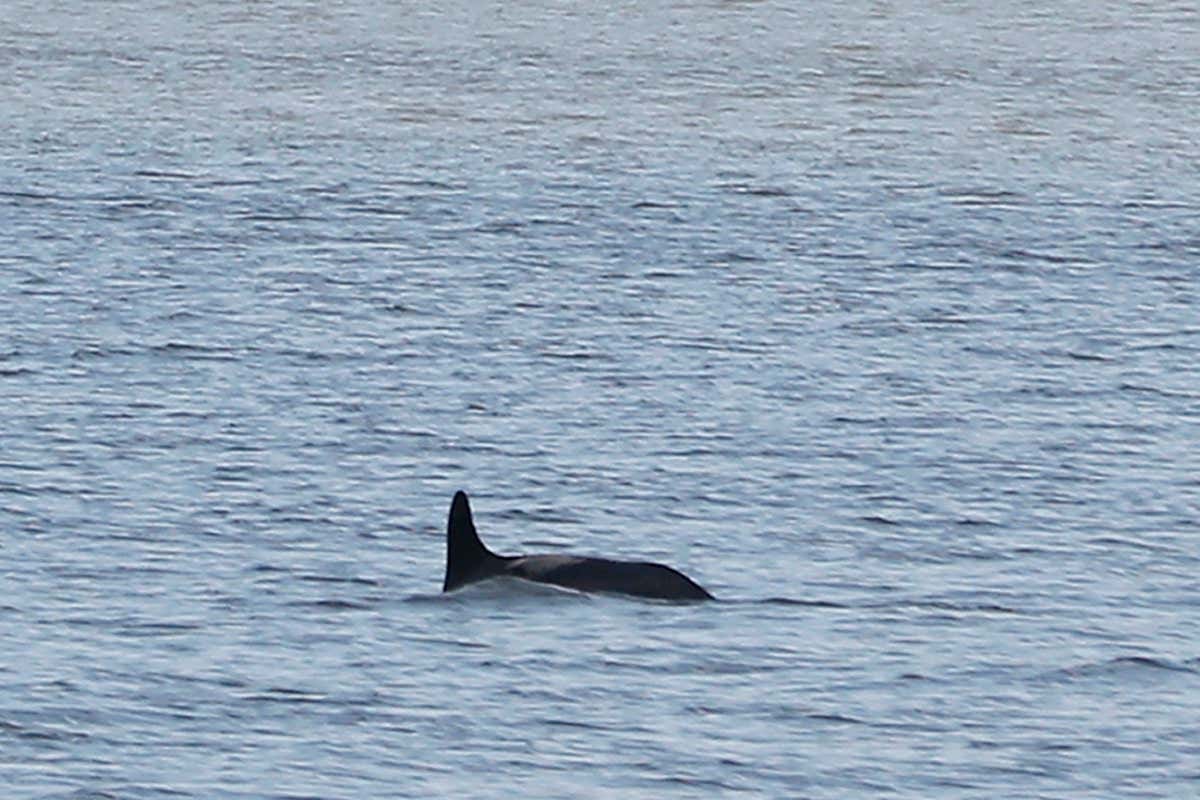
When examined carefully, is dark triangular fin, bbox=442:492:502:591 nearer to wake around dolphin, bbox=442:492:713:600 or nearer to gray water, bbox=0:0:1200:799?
wake around dolphin, bbox=442:492:713:600

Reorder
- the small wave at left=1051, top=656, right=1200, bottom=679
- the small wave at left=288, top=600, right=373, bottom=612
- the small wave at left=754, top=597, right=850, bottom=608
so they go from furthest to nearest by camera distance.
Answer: the small wave at left=754, top=597, right=850, bottom=608 → the small wave at left=288, top=600, right=373, bottom=612 → the small wave at left=1051, top=656, right=1200, bottom=679

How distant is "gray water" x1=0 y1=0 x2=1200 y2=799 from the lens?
2341 centimetres

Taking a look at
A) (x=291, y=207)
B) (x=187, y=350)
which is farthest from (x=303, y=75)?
(x=187, y=350)

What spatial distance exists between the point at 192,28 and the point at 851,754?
65.6 metres

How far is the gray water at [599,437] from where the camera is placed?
23406mm

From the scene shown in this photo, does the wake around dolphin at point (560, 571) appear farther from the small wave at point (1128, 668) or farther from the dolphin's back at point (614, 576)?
the small wave at point (1128, 668)

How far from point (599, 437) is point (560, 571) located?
23.3 ft

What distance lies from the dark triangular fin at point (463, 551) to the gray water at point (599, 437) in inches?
5.7

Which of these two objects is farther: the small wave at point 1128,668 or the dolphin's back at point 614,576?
the dolphin's back at point 614,576

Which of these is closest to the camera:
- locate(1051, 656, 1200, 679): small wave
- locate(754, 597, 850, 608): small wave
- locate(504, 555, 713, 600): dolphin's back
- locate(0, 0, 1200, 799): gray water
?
locate(0, 0, 1200, 799): gray water

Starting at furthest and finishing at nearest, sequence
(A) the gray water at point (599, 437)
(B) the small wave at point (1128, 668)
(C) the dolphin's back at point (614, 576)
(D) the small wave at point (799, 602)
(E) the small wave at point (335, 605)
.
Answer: (C) the dolphin's back at point (614, 576)
(D) the small wave at point (799, 602)
(E) the small wave at point (335, 605)
(B) the small wave at point (1128, 668)
(A) the gray water at point (599, 437)

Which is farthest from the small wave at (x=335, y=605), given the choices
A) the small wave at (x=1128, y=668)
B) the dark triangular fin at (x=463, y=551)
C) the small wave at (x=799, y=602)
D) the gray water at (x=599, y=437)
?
the small wave at (x=1128, y=668)

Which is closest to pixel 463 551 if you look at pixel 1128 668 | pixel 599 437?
pixel 1128 668


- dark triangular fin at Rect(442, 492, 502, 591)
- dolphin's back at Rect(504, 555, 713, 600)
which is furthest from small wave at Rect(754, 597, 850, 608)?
dark triangular fin at Rect(442, 492, 502, 591)
